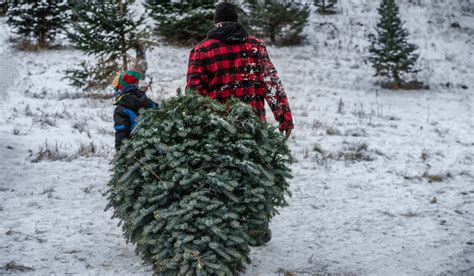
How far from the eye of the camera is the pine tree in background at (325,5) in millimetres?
23562

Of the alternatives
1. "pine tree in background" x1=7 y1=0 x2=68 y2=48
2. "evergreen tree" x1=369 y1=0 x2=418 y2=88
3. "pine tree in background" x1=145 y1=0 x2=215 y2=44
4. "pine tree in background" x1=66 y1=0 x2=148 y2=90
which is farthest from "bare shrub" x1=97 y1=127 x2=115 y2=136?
"pine tree in background" x1=7 y1=0 x2=68 y2=48

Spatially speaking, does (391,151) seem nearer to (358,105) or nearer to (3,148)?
(358,105)

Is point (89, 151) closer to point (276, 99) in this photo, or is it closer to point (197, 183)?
point (276, 99)

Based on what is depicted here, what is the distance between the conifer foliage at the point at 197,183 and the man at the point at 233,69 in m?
0.56

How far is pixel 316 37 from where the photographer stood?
2102 cm

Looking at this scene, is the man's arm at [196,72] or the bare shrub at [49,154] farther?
the bare shrub at [49,154]

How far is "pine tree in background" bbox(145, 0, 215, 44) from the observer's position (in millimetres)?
17328

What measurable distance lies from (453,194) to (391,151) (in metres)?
2.02

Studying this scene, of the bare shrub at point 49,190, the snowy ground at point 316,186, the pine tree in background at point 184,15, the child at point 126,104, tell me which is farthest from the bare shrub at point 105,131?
the pine tree in background at point 184,15

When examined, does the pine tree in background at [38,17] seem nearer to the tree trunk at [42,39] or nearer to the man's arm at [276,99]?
the tree trunk at [42,39]

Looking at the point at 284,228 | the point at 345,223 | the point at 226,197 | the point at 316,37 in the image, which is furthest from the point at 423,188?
the point at 316,37

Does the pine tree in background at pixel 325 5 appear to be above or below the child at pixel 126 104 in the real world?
above

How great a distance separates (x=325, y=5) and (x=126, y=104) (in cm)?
2183

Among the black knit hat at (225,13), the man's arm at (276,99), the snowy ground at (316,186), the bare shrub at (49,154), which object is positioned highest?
the black knit hat at (225,13)
